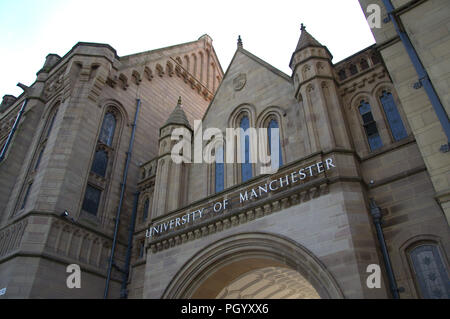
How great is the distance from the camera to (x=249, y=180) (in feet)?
45.0

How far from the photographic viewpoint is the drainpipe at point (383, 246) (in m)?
9.95

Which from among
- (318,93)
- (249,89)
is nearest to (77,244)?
(249,89)

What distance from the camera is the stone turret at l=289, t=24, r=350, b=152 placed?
13.1 m

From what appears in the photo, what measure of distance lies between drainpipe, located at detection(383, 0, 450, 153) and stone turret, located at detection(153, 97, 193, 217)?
10378 millimetres

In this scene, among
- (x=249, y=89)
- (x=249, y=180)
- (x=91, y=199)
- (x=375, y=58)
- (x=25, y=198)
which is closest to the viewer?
(x=249, y=180)

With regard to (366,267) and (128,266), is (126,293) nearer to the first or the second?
(128,266)

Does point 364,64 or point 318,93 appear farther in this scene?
point 364,64

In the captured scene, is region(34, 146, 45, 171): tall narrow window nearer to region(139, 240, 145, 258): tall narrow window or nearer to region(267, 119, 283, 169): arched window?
region(139, 240, 145, 258): tall narrow window

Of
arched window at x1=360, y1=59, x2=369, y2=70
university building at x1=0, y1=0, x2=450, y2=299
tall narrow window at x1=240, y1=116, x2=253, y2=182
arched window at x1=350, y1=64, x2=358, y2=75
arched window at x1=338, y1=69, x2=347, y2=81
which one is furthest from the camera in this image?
tall narrow window at x1=240, y1=116, x2=253, y2=182

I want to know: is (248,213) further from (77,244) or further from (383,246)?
(77,244)

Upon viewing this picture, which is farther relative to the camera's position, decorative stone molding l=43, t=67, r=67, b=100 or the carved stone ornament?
decorative stone molding l=43, t=67, r=67, b=100

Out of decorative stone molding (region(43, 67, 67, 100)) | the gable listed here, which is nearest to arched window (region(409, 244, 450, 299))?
the gable

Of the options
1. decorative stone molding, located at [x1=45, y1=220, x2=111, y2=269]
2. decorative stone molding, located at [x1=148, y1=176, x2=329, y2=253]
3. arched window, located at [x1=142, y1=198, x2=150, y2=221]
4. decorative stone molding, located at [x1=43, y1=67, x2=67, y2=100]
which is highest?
decorative stone molding, located at [x1=43, y1=67, x2=67, y2=100]

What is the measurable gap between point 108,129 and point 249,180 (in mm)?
12028
